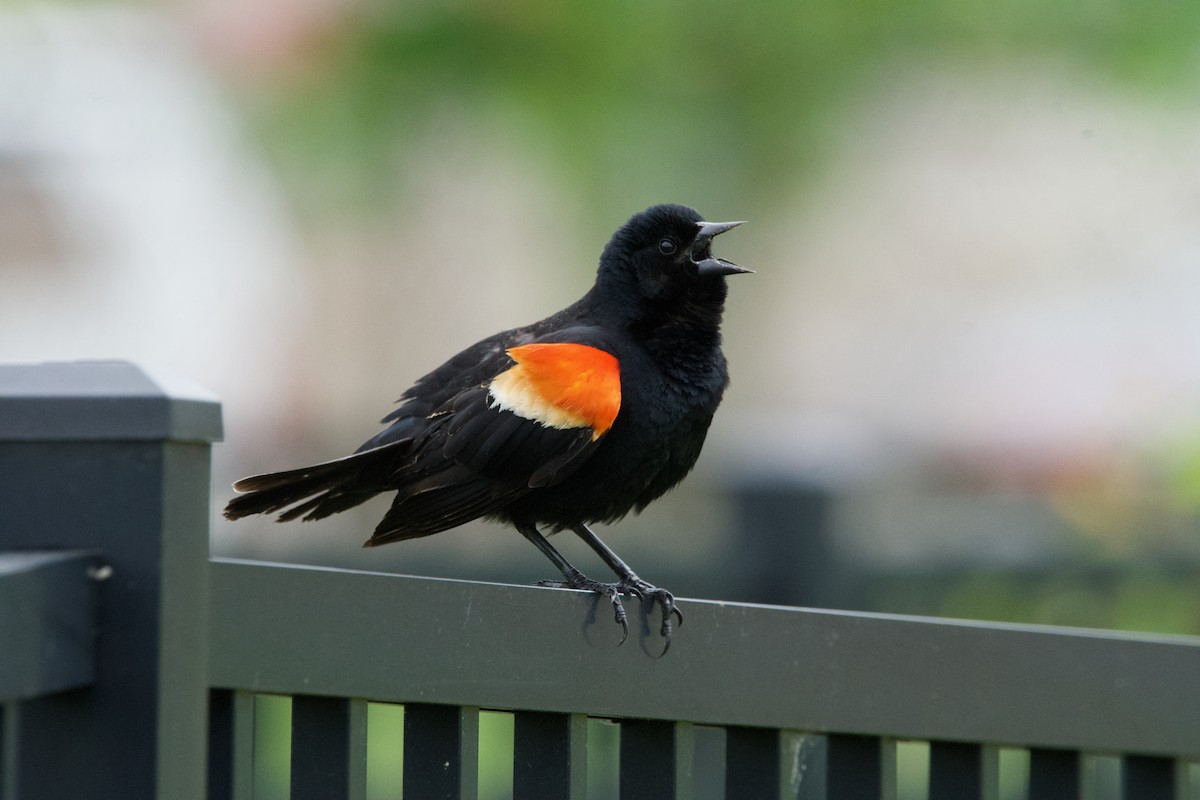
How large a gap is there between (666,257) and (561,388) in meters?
0.59

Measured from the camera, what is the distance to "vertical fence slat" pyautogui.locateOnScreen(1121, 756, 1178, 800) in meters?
2.12

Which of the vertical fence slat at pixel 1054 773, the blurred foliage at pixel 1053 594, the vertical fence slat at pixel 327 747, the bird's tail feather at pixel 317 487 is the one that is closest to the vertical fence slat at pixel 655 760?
the vertical fence slat at pixel 327 747

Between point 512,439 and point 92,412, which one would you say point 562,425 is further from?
point 92,412

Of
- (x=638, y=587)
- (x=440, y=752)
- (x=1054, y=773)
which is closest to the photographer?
(x=440, y=752)

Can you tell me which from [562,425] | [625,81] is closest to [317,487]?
[562,425]

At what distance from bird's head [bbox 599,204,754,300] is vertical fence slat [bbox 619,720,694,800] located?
4.95ft

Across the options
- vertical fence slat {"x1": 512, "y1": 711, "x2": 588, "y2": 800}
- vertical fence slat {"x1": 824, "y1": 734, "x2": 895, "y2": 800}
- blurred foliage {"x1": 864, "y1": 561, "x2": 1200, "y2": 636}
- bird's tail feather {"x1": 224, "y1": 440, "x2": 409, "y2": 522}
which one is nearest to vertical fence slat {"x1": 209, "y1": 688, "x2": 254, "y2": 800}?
vertical fence slat {"x1": 512, "y1": 711, "x2": 588, "y2": 800}

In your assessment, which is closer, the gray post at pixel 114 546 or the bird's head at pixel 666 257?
the gray post at pixel 114 546

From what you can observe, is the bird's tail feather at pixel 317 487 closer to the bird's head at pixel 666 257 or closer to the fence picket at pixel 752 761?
the bird's head at pixel 666 257

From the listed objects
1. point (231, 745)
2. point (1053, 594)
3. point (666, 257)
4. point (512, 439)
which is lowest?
point (1053, 594)

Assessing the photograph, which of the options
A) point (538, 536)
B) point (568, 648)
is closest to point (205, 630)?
point (568, 648)

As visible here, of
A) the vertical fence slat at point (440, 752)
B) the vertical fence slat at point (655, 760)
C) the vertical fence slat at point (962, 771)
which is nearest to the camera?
the vertical fence slat at point (440, 752)

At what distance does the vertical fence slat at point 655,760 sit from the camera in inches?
64.7

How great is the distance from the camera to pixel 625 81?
11000 millimetres
